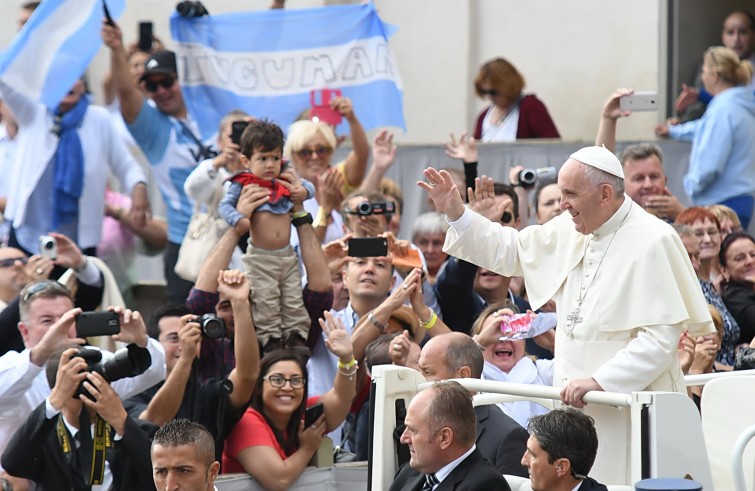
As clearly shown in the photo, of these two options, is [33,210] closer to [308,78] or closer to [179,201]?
[179,201]

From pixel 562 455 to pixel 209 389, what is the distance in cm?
263

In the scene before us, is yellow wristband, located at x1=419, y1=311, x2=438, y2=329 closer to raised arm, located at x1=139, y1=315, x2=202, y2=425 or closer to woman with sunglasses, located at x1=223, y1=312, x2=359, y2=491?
woman with sunglasses, located at x1=223, y1=312, x2=359, y2=491

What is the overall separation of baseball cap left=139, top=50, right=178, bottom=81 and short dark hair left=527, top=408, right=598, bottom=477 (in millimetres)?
5615

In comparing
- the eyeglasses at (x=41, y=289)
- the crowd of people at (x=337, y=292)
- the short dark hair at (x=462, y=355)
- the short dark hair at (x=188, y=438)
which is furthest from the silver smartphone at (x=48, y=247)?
the short dark hair at (x=462, y=355)

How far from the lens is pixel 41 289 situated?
26.2 ft

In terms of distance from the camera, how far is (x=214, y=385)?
25.3 feet

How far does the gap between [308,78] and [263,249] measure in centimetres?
303

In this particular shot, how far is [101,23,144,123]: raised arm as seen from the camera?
10242 millimetres

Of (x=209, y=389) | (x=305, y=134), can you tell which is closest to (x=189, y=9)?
(x=305, y=134)

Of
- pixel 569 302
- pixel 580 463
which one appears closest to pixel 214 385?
pixel 569 302

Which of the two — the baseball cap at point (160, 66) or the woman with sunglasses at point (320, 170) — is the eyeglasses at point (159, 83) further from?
the woman with sunglasses at point (320, 170)

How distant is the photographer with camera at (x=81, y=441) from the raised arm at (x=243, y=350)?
2.03ft

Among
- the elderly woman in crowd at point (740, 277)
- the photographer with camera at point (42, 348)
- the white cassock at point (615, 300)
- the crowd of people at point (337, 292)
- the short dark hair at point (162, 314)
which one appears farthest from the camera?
the elderly woman in crowd at point (740, 277)

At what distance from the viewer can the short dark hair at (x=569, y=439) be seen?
18.3 ft
